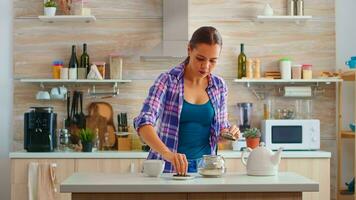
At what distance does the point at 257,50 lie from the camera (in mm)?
5414

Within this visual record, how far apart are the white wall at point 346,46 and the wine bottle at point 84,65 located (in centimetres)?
219

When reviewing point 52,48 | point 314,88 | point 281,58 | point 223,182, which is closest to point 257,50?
point 281,58

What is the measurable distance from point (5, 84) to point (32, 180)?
3.36ft

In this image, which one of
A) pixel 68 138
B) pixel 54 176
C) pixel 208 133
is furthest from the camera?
pixel 68 138

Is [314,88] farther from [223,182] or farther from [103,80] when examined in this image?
[223,182]

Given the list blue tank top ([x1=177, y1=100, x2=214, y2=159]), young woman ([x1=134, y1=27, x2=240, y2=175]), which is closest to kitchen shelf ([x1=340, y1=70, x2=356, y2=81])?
young woman ([x1=134, y1=27, x2=240, y2=175])

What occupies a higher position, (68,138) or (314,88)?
(314,88)

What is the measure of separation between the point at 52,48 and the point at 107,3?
620 millimetres

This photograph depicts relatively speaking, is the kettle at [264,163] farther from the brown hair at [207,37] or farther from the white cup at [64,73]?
the white cup at [64,73]

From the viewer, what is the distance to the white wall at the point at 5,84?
17.5 feet

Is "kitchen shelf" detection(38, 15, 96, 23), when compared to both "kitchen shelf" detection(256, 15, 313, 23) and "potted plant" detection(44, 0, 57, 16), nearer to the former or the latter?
"potted plant" detection(44, 0, 57, 16)

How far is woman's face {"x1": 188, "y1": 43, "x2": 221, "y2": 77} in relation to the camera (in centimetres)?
284

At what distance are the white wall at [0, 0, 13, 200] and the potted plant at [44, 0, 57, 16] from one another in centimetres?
38

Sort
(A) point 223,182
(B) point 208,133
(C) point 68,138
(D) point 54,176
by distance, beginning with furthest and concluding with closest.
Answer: (C) point 68,138 < (D) point 54,176 < (B) point 208,133 < (A) point 223,182
